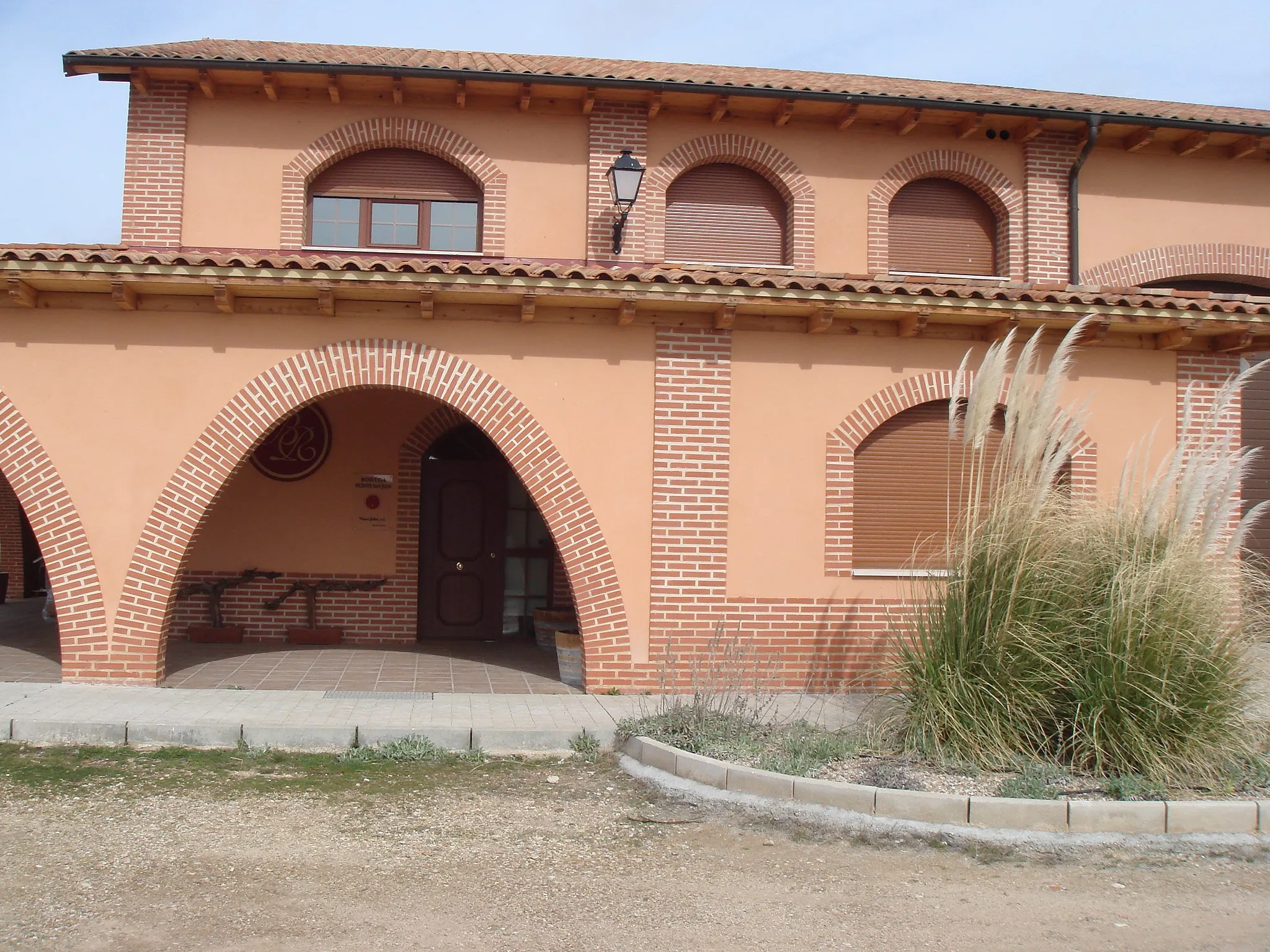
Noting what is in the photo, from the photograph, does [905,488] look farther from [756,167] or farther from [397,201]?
[397,201]

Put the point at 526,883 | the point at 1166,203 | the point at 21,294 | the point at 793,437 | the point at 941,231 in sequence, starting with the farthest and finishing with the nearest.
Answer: the point at 1166,203 < the point at 941,231 < the point at 793,437 < the point at 21,294 < the point at 526,883

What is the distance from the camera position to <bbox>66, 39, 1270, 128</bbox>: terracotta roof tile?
11227mm

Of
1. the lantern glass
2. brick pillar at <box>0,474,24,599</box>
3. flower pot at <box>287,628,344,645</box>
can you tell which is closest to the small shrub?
the lantern glass

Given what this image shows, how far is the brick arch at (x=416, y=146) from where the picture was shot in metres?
11.5

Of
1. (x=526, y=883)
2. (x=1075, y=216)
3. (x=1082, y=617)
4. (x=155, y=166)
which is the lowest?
(x=526, y=883)

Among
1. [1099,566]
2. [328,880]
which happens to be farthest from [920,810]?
[328,880]

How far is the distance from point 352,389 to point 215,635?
11.9 ft

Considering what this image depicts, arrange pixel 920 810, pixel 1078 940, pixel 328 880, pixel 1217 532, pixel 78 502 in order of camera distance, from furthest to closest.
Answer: pixel 78 502 < pixel 1217 532 < pixel 920 810 < pixel 328 880 < pixel 1078 940

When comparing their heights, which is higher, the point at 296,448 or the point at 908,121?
the point at 908,121

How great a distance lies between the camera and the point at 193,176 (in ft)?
37.4

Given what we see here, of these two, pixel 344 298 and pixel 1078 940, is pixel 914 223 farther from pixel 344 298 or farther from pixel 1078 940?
pixel 1078 940

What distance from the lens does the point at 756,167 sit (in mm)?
12047

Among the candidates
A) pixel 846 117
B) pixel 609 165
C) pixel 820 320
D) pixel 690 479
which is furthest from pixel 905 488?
pixel 609 165

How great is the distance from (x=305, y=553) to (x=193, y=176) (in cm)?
435
